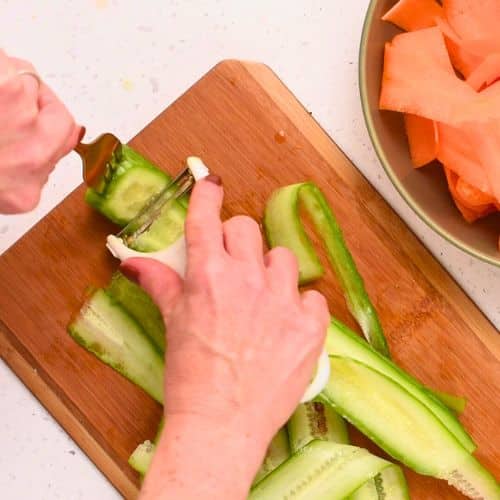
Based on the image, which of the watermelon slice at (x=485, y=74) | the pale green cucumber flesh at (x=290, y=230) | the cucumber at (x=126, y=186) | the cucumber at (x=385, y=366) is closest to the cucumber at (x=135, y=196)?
the cucumber at (x=126, y=186)

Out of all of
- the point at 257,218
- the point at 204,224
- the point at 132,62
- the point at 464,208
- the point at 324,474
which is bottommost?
the point at 324,474

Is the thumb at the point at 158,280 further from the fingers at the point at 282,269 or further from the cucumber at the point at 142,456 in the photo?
the cucumber at the point at 142,456

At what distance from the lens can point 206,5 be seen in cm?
118

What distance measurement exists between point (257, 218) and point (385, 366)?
237 millimetres

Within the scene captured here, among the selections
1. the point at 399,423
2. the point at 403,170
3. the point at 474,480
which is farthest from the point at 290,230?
the point at 474,480

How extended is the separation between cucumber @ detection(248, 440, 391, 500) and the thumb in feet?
0.88

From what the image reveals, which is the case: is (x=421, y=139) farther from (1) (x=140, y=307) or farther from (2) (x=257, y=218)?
(1) (x=140, y=307)

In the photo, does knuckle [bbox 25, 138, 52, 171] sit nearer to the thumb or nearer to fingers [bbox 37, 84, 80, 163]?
fingers [bbox 37, 84, 80, 163]

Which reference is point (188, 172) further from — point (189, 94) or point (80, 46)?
point (80, 46)

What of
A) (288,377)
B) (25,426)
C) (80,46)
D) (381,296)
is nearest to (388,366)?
(381,296)

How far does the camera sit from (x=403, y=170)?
102cm

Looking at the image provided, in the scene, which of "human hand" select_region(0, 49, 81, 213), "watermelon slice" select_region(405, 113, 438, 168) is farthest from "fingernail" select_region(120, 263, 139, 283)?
"watermelon slice" select_region(405, 113, 438, 168)

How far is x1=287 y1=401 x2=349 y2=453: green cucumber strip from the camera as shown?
1.06 m

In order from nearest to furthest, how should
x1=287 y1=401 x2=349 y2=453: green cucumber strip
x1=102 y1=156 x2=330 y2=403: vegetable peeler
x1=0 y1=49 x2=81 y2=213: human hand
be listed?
1. x1=0 y1=49 x2=81 y2=213: human hand
2. x1=102 y1=156 x2=330 y2=403: vegetable peeler
3. x1=287 y1=401 x2=349 y2=453: green cucumber strip
